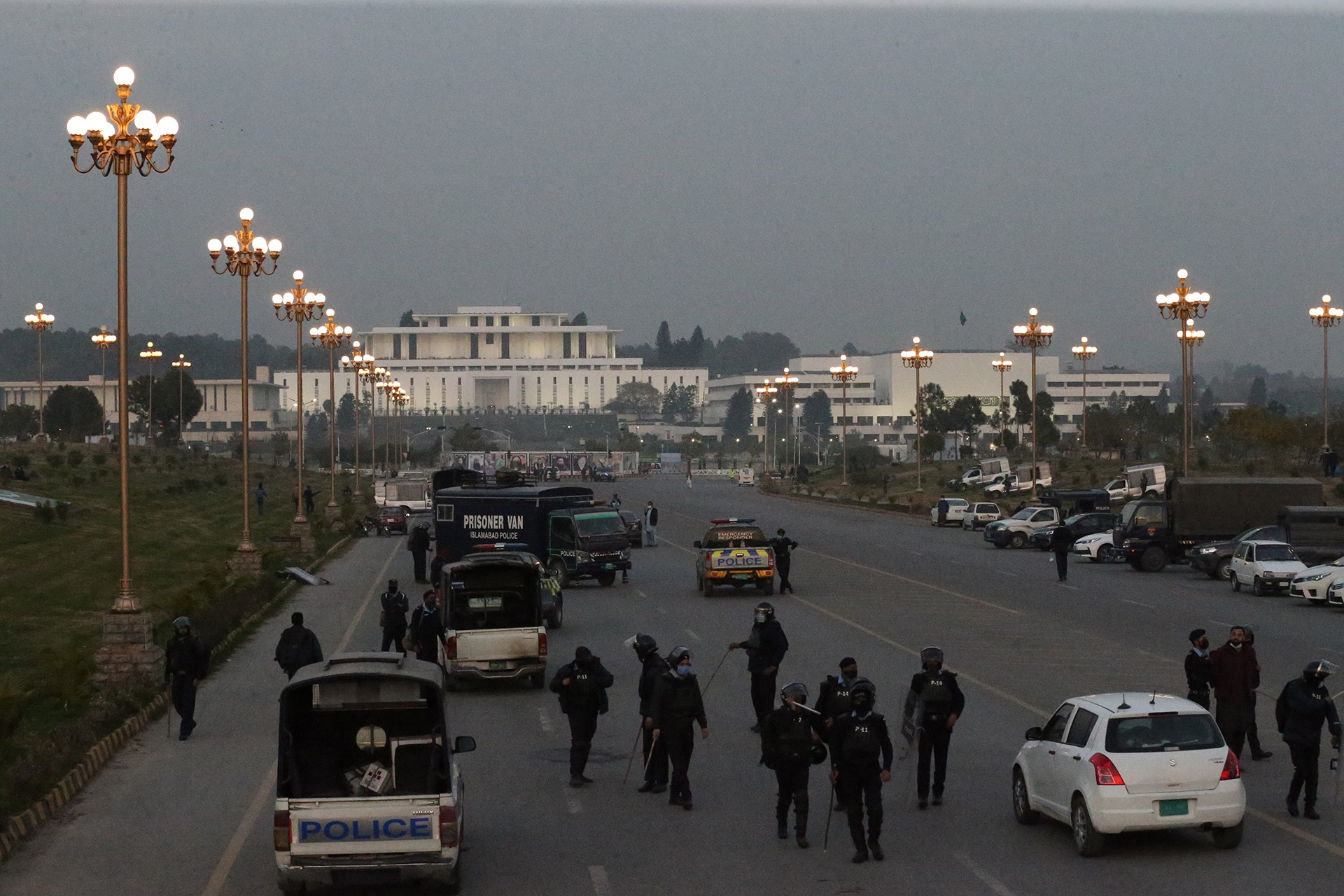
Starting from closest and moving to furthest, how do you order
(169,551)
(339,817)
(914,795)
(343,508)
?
1. (339,817)
2. (914,795)
3. (169,551)
4. (343,508)

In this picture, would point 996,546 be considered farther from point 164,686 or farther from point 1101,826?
point 1101,826

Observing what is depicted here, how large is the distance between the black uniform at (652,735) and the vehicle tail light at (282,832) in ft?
14.7

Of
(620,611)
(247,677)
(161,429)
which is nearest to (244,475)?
(620,611)

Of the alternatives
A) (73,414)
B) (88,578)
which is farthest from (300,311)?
(73,414)

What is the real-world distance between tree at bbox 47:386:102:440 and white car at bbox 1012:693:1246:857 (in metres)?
134

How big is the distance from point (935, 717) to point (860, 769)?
209cm

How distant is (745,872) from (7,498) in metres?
49.7

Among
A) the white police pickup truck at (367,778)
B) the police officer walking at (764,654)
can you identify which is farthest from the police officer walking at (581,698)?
the white police pickup truck at (367,778)

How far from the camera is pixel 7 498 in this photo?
184 feet

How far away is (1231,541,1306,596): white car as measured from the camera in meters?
37.8

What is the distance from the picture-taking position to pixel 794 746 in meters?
13.4

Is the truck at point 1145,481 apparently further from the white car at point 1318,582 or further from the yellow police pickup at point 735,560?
the yellow police pickup at point 735,560

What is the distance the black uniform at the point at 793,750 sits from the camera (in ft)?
44.1

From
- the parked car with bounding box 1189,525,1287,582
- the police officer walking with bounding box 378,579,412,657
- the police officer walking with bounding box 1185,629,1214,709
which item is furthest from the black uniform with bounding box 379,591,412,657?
the parked car with bounding box 1189,525,1287,582
